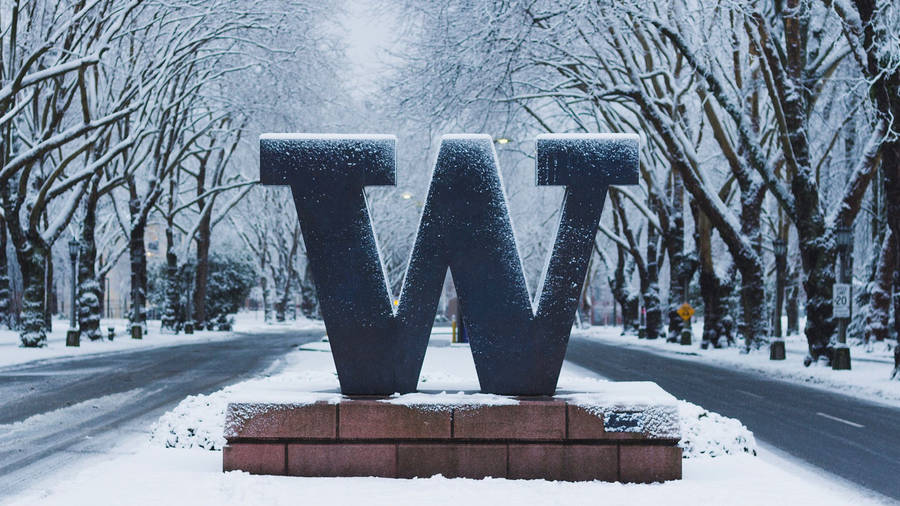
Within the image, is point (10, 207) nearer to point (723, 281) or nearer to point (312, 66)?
point (312, 66)

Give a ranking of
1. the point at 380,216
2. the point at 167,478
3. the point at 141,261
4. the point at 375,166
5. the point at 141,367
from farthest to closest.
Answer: the point at 380,216
the point at 141,261
the point at 141,367
the point at 375,166
the point at 167,478

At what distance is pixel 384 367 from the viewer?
7.72 meters

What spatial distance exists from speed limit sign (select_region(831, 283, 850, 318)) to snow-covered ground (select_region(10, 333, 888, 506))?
1163 cm

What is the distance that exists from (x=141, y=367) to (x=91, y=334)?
449 inches

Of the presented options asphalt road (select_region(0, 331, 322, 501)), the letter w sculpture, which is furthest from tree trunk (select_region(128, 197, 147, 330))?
the letter w sculpture

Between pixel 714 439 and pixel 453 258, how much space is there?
3221 millimetres

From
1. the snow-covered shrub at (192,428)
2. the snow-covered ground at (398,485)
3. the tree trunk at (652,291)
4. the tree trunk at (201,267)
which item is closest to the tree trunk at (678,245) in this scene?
the tree trunk at (652,291)

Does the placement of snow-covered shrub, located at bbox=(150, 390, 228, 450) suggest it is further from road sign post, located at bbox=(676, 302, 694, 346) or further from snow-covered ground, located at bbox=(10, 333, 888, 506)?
road sign post, located at bbox=(676, 302, 694, 346)

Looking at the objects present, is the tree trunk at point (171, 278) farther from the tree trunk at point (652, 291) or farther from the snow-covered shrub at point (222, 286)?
the tree trunk at point (652, 291)

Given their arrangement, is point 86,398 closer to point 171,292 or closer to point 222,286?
point 171,292

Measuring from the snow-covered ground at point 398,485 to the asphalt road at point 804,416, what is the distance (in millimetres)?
553

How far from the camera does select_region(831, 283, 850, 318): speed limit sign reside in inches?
736

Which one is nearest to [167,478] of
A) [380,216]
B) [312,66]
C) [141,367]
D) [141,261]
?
[141,367]

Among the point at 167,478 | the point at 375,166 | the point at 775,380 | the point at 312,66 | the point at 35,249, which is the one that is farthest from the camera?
the point at 312,66
